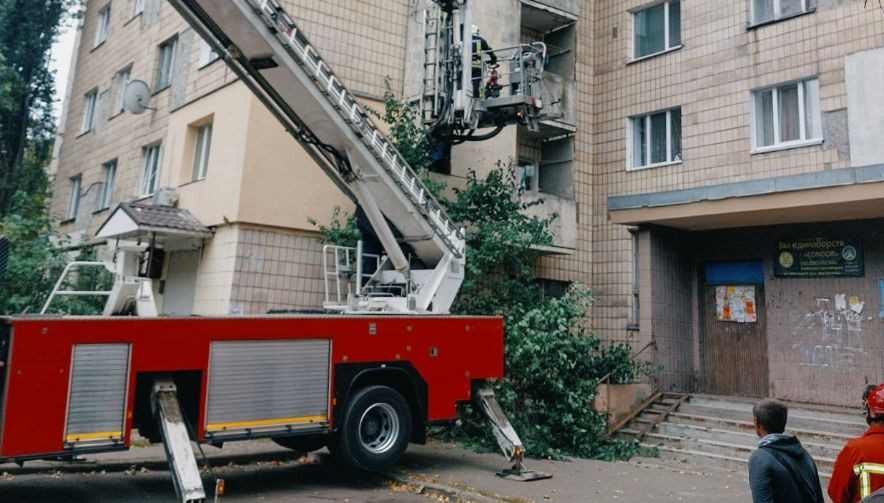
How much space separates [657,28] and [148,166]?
13.1 metres

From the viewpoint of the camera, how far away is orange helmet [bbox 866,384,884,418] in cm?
362

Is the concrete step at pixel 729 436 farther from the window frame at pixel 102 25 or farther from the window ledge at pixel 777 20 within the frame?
the window frame at pixel 102 25

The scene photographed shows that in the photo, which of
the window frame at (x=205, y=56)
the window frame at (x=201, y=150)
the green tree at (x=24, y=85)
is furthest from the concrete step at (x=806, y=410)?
the green tree at (x=24, y=85)

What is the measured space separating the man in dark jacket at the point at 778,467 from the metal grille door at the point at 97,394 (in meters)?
5.86

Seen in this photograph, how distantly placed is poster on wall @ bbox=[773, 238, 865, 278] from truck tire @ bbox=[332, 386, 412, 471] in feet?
29.6

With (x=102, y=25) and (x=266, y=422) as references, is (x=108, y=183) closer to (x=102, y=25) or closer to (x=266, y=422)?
(x=102, y=25)

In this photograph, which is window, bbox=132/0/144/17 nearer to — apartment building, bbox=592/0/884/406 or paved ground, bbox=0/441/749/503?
apartment building, bbox=592/0/884/406

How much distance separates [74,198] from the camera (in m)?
20.4

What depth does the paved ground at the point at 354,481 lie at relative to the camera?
25.3 feet

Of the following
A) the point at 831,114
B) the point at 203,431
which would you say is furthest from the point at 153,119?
the point at 831,114

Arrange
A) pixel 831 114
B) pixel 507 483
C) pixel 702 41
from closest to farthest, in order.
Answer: pixel 507 483 < pixel 831 114 < pixel 702 41

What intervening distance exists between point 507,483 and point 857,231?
892cm

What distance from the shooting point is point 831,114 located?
12.1 metres

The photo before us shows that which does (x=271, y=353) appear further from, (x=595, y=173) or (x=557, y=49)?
(x=557, y=49)
